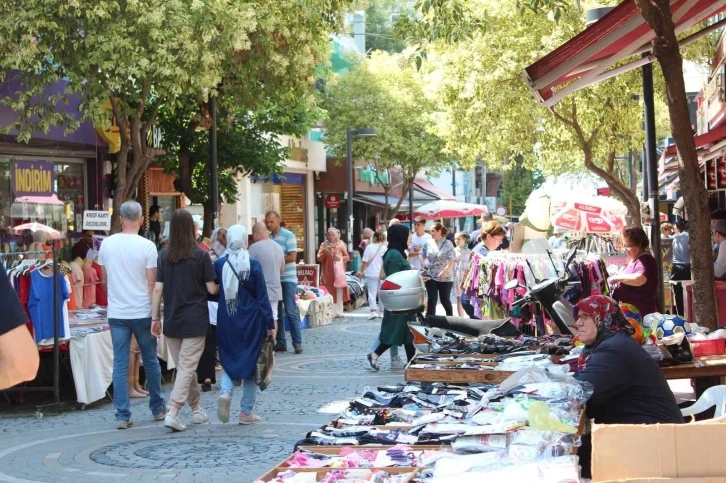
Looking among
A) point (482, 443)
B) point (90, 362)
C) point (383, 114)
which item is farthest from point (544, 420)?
point (383, 114)

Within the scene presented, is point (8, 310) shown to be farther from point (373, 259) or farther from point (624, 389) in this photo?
point (373, 259)

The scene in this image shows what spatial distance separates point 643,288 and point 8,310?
8.40 meters

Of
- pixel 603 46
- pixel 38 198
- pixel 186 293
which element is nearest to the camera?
pixel 603 46

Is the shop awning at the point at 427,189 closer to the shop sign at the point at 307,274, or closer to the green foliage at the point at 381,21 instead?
the green foliage at the point at 381,21

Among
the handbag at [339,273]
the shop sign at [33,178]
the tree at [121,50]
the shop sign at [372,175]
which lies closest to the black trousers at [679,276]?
the tree at [121,50]

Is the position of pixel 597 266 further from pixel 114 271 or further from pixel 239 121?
pixel 239 121

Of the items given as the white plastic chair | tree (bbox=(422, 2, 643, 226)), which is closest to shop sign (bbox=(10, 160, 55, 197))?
tree (bbox=(422, 2, 643, 226))

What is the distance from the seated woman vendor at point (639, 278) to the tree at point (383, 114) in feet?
107

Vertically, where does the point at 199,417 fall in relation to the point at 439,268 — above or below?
below

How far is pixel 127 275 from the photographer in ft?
33.5

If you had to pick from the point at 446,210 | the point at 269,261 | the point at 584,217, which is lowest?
the point at 269,261

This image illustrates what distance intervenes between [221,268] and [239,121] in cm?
1261

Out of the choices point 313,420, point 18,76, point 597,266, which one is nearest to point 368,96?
point 18,76

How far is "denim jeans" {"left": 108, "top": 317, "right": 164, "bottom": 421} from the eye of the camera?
10.2m
